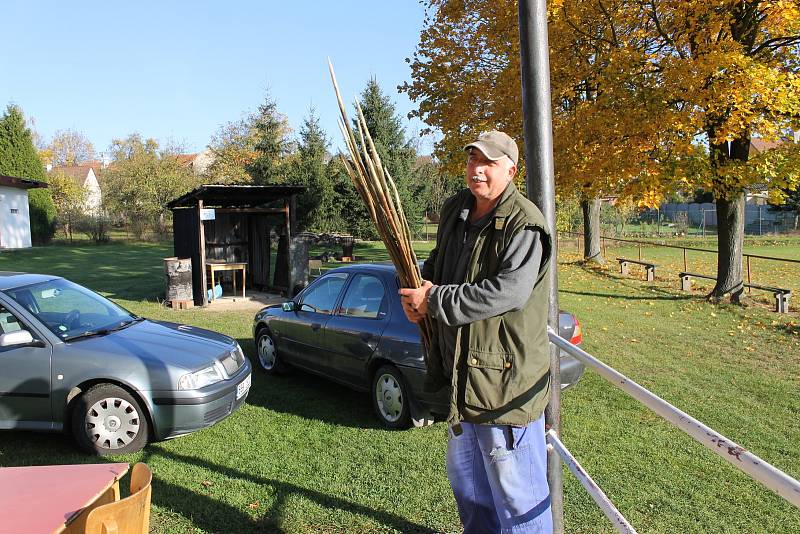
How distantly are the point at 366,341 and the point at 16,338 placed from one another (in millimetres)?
2929

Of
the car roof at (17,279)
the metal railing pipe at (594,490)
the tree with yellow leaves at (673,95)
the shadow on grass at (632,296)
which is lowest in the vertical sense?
the shadow on grass at (632,296)

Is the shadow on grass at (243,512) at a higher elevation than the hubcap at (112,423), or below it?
below

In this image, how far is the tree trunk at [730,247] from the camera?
491 inches

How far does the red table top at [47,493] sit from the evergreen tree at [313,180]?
25.8 m

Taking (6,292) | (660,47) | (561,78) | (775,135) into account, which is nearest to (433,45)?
(561,78)

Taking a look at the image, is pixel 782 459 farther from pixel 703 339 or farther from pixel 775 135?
pixel 775 135

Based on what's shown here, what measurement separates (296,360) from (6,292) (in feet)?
9.61

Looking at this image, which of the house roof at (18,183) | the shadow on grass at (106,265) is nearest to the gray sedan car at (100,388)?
the shadow on grass at (106,265)

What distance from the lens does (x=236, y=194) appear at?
1377cm

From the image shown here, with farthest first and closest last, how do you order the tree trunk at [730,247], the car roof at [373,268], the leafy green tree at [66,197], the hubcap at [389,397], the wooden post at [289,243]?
the leafy green tree at [66,197]
the wooden post at [289,243]
the tree trunk at [730,247]
the car roof at [373,268]
the hubcap at [389,397]

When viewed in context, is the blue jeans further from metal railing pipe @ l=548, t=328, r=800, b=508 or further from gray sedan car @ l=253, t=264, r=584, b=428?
gray sedan car @ l=253, t=264, r=584, b=428

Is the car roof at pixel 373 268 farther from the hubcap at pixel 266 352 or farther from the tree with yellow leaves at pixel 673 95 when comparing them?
the tree with yellow leaves at pixel 673 95

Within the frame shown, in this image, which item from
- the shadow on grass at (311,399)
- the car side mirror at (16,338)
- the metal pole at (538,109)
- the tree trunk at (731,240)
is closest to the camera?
the metal pole at (538,109)

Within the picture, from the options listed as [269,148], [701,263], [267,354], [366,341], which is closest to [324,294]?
[366,341]
